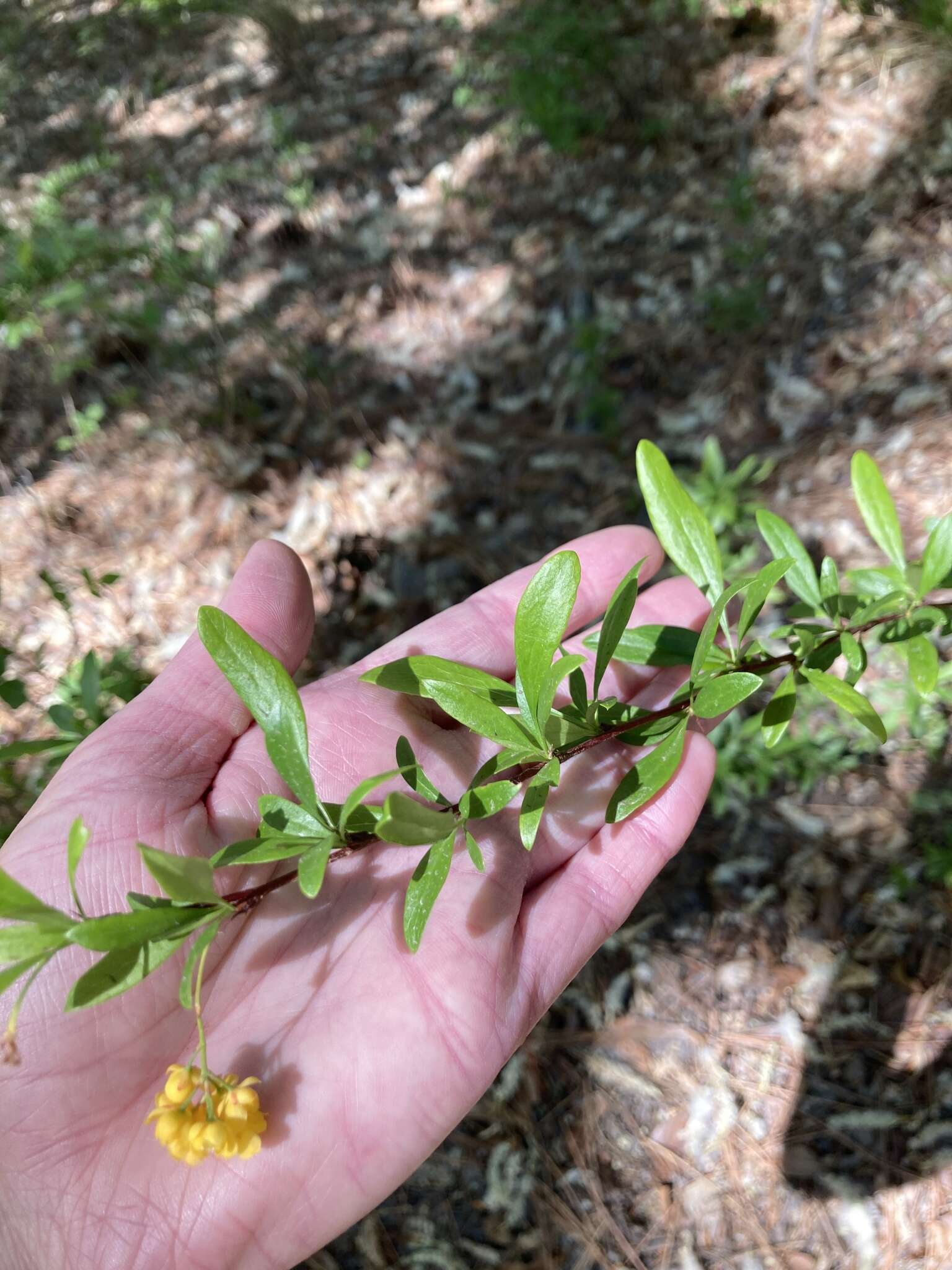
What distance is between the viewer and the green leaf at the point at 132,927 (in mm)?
1081

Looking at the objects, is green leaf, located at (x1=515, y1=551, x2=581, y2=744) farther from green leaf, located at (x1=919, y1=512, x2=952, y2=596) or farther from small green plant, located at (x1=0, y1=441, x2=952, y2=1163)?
green leaf, located at (x1=919, y1=512, x2=952, y2=596)

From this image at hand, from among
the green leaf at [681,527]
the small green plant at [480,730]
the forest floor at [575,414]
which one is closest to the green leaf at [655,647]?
the small green plant at [480,730]

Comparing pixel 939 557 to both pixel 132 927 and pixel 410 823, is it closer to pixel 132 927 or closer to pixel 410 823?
pixel 410 823

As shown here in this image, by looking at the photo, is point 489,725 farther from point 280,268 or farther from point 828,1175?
point 280,268

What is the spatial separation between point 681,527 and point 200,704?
1.04 meters

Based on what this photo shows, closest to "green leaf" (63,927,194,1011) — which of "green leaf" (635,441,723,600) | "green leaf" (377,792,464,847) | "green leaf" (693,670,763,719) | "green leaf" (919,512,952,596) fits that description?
"green leaf" (377,792,464,847)

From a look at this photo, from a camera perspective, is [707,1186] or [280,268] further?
[280,268]

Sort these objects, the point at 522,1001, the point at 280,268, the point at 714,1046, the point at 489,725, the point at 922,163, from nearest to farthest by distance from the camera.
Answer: the point at 489,725 → the point at 522,1001 → the point at 714,1046 → the point at 922,163 → the point at 280,268

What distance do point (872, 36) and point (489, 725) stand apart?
15.2ft

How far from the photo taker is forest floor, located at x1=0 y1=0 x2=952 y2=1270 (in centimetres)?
230

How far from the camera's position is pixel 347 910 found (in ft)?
5.65

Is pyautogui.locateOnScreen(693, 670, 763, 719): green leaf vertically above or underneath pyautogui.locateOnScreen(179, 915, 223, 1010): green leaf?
underneath

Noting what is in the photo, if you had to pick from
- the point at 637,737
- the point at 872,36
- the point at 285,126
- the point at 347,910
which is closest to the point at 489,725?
the point at 637,737

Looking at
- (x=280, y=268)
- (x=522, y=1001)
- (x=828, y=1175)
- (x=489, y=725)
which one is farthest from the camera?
(x=280, y=268)
